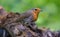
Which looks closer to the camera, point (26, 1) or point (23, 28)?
point (23, 28)

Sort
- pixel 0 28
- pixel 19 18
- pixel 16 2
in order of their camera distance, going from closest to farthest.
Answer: pixel 0 28, pixel 19 18, pixel 16 2

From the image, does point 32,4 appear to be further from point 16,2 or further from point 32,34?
point 32,34

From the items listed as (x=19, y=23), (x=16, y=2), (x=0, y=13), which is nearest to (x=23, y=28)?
(x=19, y=23)

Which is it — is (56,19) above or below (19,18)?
below

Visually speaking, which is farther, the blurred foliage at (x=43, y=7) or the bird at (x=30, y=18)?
the blurred foliage at (x=43, y=7)

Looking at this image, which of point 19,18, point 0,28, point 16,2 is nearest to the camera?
point 0,28

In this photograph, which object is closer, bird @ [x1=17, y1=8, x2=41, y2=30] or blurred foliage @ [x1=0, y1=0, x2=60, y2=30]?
bird @ [x1=17, y1=8, x2=41, y2=30]

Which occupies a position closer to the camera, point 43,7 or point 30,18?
point 30,18
